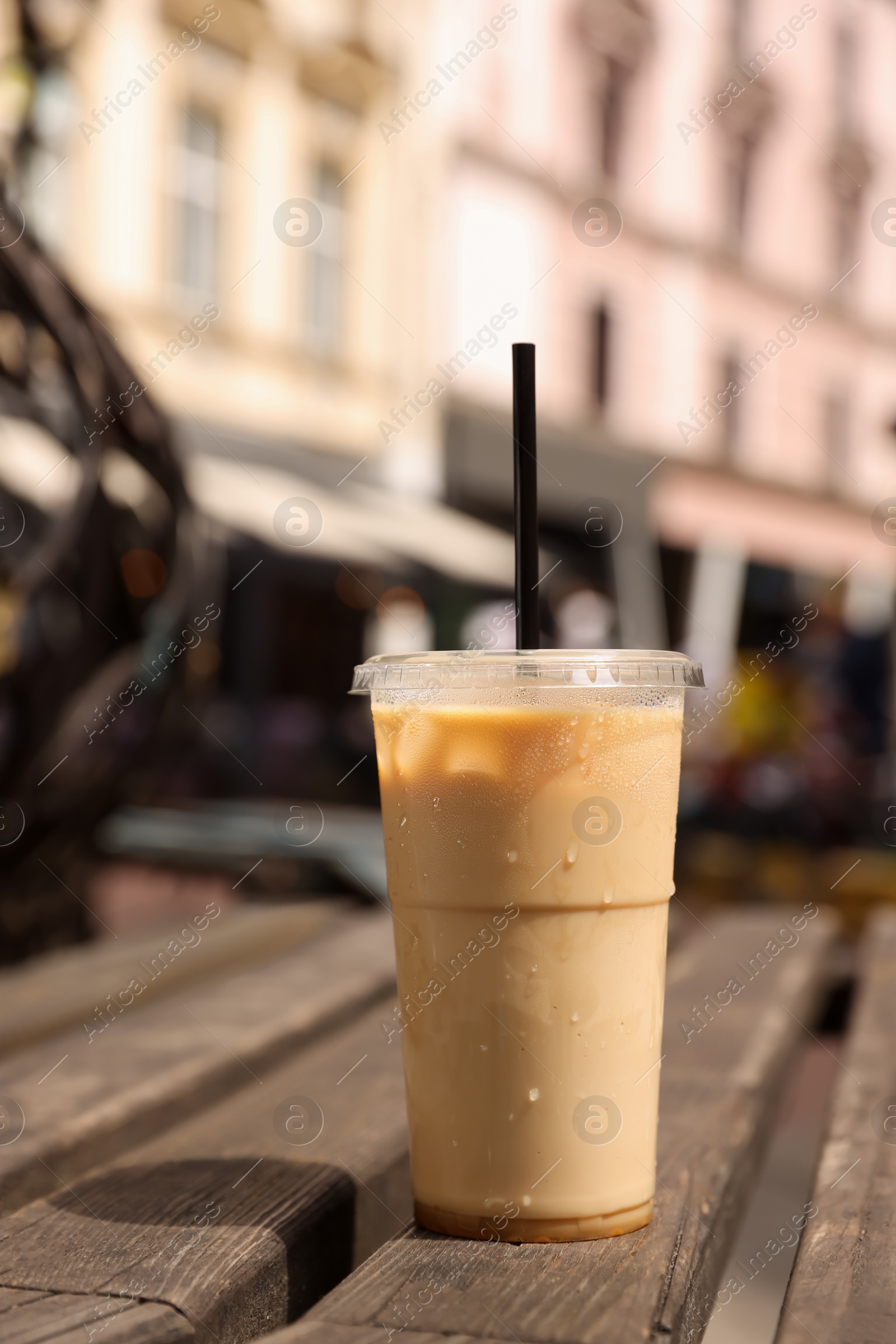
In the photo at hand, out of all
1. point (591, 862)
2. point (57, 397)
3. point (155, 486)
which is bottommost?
point (591, 862)

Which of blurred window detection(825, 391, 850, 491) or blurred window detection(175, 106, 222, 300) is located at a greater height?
blurred window detection(175, 106, 222, 300)

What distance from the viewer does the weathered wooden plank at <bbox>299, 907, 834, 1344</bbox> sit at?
76cm

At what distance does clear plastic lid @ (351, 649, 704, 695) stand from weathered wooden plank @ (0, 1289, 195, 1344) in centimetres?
45

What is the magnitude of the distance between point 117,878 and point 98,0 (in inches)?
339

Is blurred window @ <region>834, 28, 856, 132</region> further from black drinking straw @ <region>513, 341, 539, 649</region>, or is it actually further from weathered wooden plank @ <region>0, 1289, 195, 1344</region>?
weathered wooden plank @ <region>0, 1289, 195, 1344</region>

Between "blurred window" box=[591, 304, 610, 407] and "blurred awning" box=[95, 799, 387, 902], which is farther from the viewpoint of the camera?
"blurred window" box=[591, 304, 610, 407]

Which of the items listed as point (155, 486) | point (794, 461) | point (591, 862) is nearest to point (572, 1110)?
point (591, 862)

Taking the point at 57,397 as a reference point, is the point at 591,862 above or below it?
below

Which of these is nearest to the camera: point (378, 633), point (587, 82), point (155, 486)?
point (155, 486)

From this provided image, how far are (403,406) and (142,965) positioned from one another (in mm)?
10826

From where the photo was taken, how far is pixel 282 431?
10906 millimetres

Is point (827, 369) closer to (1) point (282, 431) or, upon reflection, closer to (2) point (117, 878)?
(1) point (282, 431)

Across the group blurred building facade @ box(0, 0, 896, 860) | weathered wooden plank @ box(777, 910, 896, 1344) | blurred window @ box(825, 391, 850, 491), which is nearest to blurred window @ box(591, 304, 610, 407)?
blurred building facade @ box(0, 0, 896, 860)

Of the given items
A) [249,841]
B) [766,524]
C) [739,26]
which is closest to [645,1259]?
[249,841]
